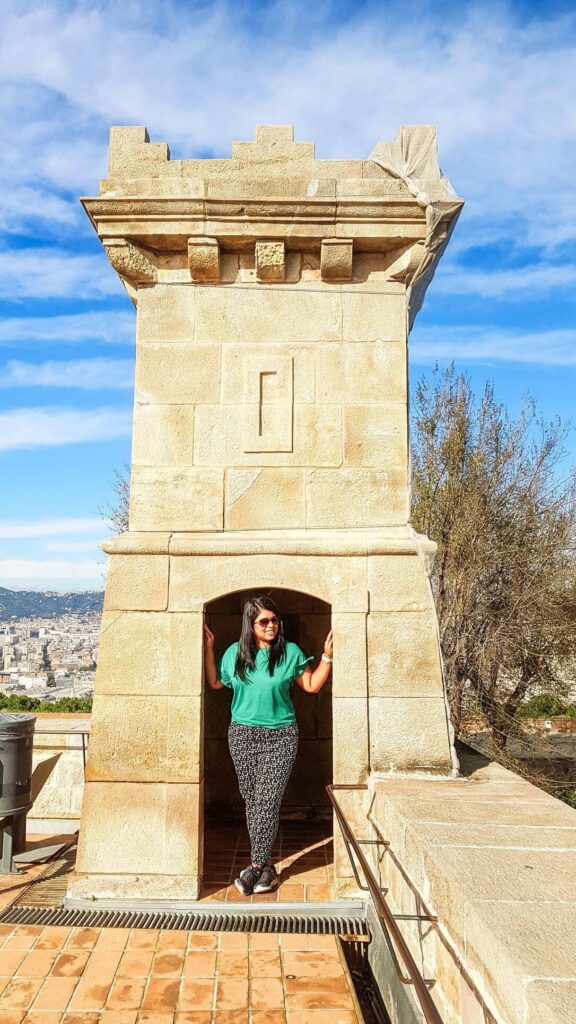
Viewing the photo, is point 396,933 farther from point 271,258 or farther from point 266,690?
point 271,258

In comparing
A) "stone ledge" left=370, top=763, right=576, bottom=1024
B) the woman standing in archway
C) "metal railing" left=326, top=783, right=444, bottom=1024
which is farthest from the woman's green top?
"stone ledge" left=370, top=763, right=576, bottom=1024

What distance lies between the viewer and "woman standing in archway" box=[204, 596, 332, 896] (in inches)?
165

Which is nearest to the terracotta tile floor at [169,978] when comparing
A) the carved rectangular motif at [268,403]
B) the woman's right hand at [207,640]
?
the woman's right hand at [207,640]

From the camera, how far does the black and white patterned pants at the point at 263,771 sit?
4195mm

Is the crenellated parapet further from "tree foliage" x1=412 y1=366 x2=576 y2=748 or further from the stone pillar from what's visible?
"tree foliage" x1=412 y1=366 x2=576 y2=748

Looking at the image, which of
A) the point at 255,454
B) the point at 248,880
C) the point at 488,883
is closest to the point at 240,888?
the point at 248,880

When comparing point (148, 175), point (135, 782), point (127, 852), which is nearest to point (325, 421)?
point (148, 175)

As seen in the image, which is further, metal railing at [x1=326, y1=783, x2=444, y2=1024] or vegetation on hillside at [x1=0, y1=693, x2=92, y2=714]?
vegetation on hillside at [x1=0, y1=693, x2=92, y2=714]

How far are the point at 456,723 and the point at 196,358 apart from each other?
1019 centimetres

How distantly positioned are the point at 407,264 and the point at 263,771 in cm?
308

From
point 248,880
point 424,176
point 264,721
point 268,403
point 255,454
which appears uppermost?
point 424,176

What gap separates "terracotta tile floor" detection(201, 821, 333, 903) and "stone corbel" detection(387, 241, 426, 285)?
11.8ft

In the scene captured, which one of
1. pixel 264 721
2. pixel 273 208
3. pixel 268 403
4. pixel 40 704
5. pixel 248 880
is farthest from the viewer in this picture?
pixel 40 704

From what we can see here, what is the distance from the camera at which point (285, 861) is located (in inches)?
185
